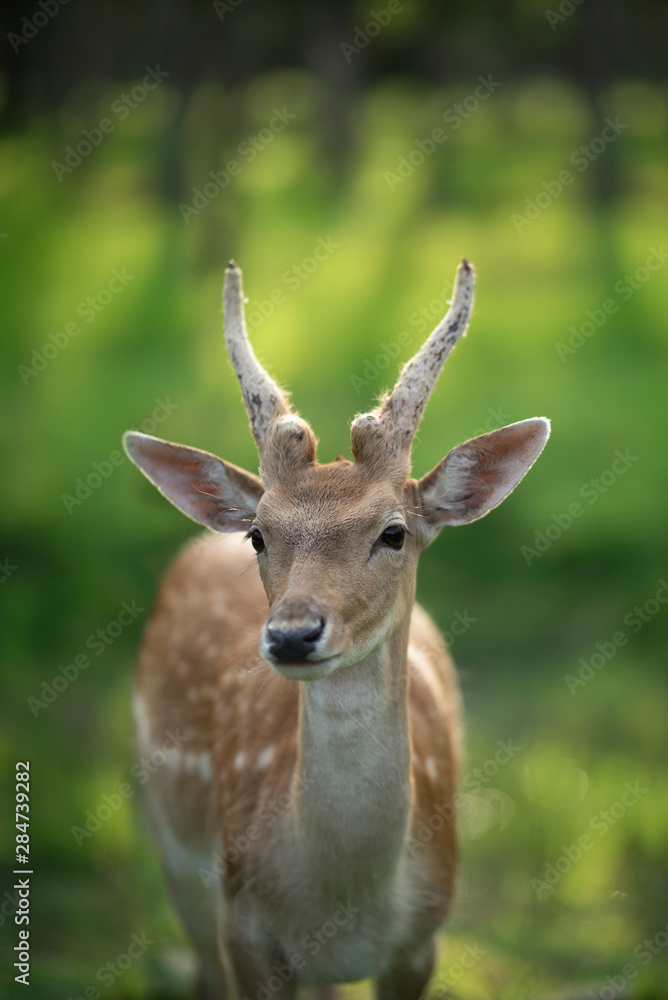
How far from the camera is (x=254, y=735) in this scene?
4086 millimetres

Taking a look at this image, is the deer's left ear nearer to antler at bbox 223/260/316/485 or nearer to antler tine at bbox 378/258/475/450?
antler tine at bbox 378/258/475/450

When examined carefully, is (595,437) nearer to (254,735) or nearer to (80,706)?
(80,706)

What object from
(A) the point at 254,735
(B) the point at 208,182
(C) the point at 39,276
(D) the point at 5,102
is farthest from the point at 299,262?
(A) the point at 254,735

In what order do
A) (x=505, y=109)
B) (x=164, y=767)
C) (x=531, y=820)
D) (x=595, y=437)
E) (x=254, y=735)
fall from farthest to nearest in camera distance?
(x=505, y=109), (x=595, y=437), (x=531, y=820), (x=164, y=767), (x=254, y=735)

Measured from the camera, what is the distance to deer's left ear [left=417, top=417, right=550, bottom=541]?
3369mm

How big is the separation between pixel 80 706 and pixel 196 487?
3.87m
